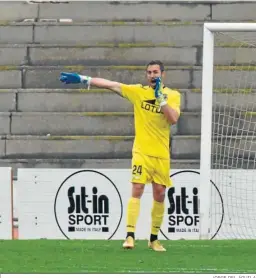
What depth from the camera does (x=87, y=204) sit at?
13.8 metres

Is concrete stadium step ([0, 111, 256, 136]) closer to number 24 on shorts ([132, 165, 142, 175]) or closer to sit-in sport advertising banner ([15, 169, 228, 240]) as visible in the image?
sit-in sport advertising banner ([15, 169, 228, 240])

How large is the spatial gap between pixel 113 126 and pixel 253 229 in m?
4.12

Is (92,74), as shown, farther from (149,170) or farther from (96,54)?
(149,170)

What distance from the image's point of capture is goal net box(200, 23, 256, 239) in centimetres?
1277

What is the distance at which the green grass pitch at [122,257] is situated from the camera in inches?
364

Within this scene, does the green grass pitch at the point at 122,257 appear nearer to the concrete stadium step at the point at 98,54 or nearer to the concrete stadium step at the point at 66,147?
the concrete stadium step at the point at 66,147

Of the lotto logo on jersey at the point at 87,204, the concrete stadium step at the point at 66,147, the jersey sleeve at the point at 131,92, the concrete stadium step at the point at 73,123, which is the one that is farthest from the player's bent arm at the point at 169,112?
the concrete stadium step at the point at 73,123

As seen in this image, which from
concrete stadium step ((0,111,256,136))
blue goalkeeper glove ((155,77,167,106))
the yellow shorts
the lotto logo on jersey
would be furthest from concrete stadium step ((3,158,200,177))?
blue goalkeeper glove ((155,77,167,106))

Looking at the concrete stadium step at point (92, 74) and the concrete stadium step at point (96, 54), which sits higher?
the concrete stadium step at point (96, 54)

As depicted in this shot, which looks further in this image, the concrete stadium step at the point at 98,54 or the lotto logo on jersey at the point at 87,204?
the concrete stadium step at the point at 98,54

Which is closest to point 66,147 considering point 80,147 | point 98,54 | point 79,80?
point 80,147

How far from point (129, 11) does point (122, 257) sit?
29.2 feet

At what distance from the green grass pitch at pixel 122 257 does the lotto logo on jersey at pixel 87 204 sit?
1.66m

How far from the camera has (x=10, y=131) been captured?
55.1 feet
